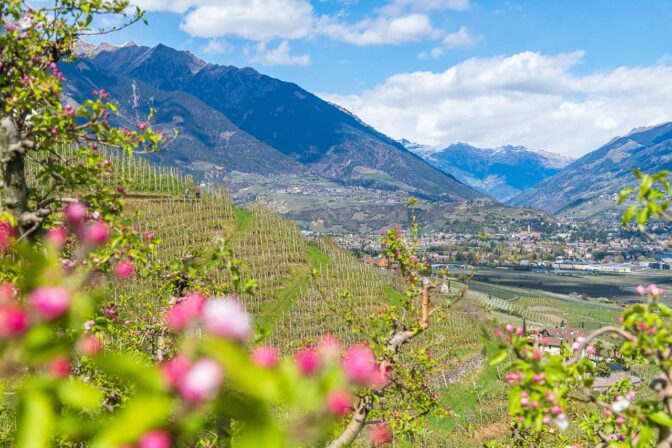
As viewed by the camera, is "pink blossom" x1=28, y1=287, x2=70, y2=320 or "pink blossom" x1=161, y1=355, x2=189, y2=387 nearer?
"pink blossom" x1=161, y1=355, x2=189, y2=387

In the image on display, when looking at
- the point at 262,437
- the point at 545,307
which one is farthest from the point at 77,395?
the point at 545,307

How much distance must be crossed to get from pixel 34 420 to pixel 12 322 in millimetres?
312

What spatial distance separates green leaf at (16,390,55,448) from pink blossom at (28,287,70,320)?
22 centimetres

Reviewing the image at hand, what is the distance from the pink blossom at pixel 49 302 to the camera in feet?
4.59

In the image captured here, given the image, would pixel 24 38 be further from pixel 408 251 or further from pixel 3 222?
pixel 408 251

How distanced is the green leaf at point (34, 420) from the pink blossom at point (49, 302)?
219 millimetres

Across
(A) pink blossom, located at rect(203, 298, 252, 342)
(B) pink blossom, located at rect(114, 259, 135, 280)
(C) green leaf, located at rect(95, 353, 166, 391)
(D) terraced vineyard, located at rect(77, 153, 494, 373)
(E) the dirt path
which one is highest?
(A) pink blossom, located at rect(203, 298, 252, 342)

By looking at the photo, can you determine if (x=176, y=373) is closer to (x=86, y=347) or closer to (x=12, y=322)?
(x=12, y=322)

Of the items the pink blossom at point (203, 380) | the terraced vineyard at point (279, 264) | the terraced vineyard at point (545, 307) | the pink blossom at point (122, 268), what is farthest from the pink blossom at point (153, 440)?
the terraced vineyard at point (545, 307)

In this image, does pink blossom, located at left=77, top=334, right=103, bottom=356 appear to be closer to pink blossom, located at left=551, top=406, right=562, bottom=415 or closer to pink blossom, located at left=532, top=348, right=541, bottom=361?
pink blossom, located at left=532, top=348, right=541, bottom=361

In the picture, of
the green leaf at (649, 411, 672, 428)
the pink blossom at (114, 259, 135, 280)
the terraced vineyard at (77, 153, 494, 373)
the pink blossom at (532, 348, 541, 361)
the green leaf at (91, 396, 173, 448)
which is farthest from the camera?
the terraced vineyard at (77, 153, 494, 373)

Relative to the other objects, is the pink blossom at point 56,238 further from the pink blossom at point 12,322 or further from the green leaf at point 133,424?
the green leaf at point 133,424

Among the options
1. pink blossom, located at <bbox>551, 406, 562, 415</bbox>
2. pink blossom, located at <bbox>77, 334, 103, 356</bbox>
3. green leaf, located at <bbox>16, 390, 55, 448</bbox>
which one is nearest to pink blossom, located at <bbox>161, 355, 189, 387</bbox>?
pink blossom, located at <bbox>77, 334, 103, 356</bbox>

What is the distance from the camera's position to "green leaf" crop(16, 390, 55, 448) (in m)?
1.21
